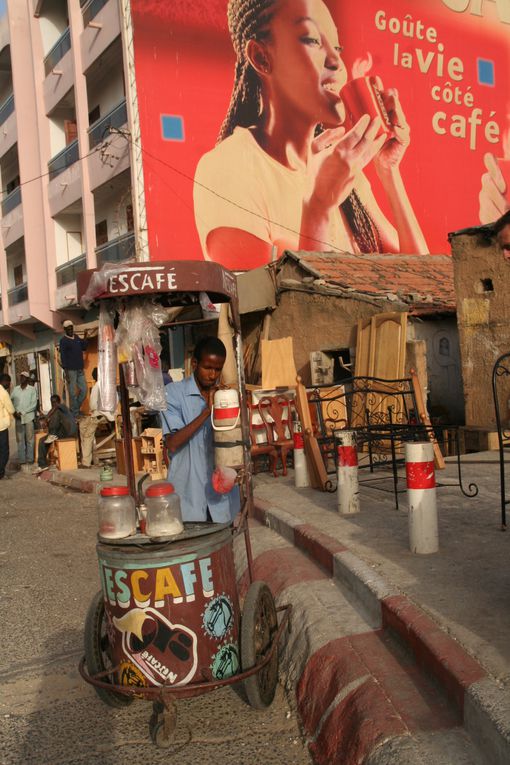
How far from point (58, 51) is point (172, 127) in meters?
7.87

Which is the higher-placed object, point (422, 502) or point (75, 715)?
point (422, 502)

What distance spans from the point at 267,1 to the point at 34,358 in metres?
16.6

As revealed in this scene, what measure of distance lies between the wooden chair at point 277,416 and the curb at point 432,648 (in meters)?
4.91

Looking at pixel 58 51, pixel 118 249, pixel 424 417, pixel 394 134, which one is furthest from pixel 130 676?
pixel 58 51

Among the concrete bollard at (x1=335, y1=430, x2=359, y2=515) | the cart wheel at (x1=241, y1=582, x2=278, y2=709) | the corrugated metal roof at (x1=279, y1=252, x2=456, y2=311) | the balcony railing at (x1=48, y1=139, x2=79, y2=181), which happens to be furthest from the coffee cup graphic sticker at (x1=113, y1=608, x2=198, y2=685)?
the balcony railing at (x1=48, y1=139, x2=79, y2=181)

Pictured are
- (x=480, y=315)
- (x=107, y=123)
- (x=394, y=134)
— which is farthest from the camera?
(x=394, y=134)

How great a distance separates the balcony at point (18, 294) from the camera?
28.6 metres

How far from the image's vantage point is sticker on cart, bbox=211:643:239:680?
324 centimetres

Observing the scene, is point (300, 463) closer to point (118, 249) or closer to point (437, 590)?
point (437, 590)

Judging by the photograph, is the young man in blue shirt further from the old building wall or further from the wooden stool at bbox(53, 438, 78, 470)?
the wooden stool at bbox(53, 438, 78, 470)

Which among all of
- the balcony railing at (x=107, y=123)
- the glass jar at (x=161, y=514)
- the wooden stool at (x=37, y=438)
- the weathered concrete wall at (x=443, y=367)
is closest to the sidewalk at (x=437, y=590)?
the glass jar at (x=161, y=514)

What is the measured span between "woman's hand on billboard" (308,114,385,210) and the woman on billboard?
0.10 ft

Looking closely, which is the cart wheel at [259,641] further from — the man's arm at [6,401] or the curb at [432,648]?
the man's arm at [6,401]

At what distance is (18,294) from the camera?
2941cm
